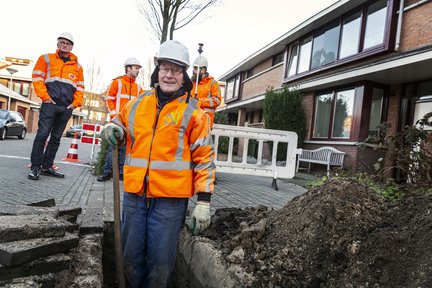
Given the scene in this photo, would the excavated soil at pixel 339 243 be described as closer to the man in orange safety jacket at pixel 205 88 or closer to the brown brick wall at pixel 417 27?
the man in orange safety jacket at pixel 205 88

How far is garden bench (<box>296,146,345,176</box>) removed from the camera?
10719mm

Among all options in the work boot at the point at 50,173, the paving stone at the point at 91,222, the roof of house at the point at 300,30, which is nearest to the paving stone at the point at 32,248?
the paving stone at the point at 91,222

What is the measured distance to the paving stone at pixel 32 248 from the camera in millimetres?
1852

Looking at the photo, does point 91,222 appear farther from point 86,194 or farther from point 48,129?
point 48,129

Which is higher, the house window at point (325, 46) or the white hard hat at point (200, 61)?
the house window at point (325, 46)

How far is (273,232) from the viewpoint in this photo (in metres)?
2.54

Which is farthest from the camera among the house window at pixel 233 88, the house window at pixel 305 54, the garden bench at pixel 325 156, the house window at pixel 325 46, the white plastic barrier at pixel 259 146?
the house window at pixel 233 88

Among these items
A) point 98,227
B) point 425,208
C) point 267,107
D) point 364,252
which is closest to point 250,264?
point 364,252

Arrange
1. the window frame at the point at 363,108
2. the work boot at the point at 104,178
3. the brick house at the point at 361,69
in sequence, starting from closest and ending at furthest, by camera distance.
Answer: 1. the work boot at the point at 104,178
2. the brick house at the point at 361,69
3. the window frame at the point at 363,108

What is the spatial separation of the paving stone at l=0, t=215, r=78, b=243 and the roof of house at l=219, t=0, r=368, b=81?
36.6ft

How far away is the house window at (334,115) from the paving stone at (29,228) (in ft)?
33.4

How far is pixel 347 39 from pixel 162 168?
11.0 metres

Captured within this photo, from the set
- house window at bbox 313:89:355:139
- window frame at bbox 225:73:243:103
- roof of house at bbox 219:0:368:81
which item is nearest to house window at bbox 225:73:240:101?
window frame at bbox 225:73:243:103

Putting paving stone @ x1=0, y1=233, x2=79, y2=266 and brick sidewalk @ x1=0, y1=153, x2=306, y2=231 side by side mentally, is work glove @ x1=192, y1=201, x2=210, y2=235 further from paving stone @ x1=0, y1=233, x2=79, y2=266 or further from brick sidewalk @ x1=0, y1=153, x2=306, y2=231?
brick sidewalk @ x1=0, y1=153, x2=306, y2=231
